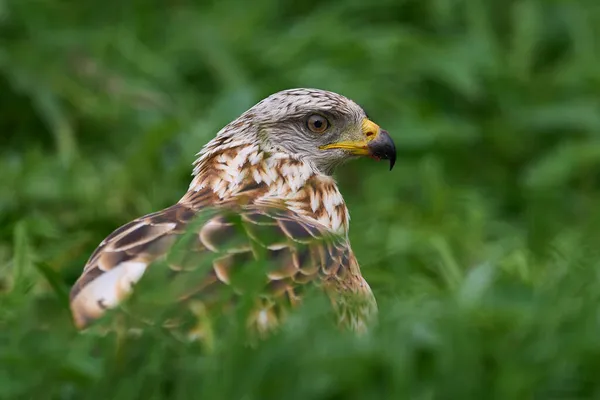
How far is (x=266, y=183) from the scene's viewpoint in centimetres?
463

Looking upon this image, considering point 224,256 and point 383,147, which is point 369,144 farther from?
point 224,256

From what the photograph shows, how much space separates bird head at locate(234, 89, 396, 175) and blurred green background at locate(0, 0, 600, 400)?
1.15 ft

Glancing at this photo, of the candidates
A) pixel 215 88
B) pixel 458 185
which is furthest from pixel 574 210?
pixel 215 88

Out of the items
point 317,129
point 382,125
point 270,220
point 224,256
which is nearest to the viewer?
point 224,256

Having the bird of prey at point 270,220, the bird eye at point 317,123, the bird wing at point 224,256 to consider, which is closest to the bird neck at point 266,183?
the bird of prey at point 270,220

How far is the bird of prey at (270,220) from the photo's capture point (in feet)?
12.4


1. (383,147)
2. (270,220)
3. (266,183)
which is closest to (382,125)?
(383,147)

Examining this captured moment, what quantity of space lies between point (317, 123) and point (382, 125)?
8.91ft

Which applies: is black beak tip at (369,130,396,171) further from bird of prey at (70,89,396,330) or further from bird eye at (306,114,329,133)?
bird eye at (306,114,329,133)

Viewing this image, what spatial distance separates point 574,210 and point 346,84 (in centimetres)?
131

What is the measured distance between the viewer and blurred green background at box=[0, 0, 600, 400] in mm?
4805

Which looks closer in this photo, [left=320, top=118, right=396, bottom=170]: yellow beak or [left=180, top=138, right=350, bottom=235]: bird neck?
[left=180, top=138, right=350, bottom=235]: bird neck

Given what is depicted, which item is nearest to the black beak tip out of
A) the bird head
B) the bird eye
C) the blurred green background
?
the bird head

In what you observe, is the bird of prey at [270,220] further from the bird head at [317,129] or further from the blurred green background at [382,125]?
the blurred green background at [382,125]
